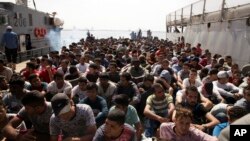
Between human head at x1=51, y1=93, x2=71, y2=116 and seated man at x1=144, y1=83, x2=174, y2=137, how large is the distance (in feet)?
7.65

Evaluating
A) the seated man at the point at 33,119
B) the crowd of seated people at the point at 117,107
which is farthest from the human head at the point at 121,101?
the seated man at the point at 33,119

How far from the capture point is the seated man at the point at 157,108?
5902 millimetres

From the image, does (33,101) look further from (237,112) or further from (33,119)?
(237,112)

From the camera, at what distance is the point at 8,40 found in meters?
13.5

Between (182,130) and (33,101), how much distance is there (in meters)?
1.90

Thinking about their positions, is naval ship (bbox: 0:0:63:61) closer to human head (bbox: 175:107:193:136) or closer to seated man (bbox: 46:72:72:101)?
seated man (bbox: 46:72:72:101)

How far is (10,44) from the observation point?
13.6m

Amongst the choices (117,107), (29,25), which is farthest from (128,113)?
(29,25)

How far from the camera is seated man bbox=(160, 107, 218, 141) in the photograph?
3829 mm

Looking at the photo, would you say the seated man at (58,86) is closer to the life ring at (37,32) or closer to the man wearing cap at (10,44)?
the man wearing cap at (10,44)

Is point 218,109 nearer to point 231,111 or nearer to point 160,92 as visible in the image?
point 160,92

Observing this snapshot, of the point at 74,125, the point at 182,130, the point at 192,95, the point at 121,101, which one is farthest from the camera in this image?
the point at 192,95

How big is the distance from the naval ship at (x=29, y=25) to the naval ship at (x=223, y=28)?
1008cm

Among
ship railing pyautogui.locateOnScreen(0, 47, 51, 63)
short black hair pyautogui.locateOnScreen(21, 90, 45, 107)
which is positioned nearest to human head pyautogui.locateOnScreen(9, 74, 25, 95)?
short black hair pyautogui.locateOnScreen(21, 90, 45, 107)
